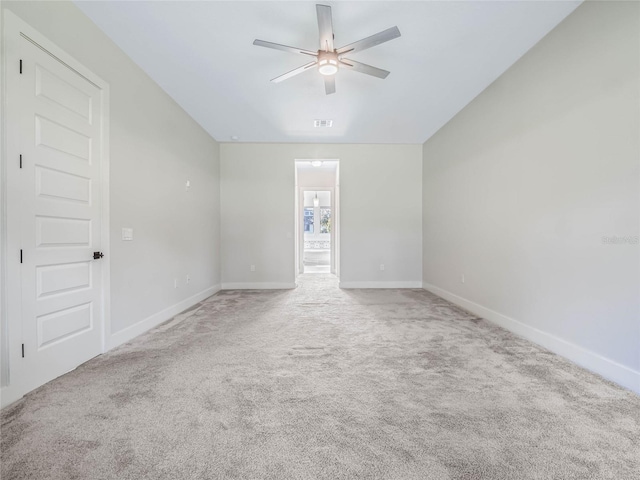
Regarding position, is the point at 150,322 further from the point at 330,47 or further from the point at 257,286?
the point at 330,47

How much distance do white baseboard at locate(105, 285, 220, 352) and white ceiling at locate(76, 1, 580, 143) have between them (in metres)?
2.71

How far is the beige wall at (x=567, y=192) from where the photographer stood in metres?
1.80

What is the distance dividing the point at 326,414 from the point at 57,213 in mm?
2312

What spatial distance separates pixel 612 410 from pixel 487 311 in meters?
1.74

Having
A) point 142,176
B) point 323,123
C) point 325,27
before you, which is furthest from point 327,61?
point 142,176

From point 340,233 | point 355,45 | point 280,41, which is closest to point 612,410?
point 355,45

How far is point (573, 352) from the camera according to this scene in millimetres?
2127

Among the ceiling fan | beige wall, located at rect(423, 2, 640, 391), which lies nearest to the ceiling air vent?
the ceiling fan

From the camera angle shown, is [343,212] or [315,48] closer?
[315,48]

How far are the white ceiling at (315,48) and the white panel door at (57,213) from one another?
2.54 ft

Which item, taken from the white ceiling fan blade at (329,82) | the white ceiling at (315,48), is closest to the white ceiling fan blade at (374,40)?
the white ceiling at (315,48)

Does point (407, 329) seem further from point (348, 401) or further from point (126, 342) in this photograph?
point (126, 342)

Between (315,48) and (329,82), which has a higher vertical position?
(315,48)

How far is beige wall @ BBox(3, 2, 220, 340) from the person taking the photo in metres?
2.15
